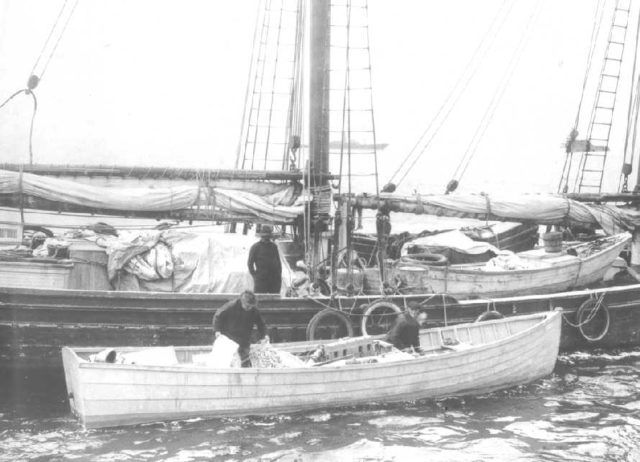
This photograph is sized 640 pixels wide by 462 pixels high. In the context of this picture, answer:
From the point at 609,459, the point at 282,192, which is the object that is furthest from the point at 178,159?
the point at 609,459

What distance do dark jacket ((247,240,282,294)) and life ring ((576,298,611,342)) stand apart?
657 centimetres

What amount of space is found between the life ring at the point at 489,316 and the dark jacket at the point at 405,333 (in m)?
2.29

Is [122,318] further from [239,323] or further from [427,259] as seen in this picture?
[427,259]

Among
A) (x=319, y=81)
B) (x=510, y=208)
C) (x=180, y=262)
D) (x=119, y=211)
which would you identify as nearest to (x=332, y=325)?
(x=180, y=262)

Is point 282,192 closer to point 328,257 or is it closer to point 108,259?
point 328,257

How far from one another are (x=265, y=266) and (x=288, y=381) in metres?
2.60

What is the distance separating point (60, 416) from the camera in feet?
32.2

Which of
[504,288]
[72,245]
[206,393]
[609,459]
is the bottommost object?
[609,459]

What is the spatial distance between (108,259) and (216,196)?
229 cm

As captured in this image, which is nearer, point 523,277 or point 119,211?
point 119,211

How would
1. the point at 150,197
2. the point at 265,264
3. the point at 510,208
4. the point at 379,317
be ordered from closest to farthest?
1. the point at 265,264
2. the point at 150,197
3. the point at 379,317
4. the point at 510,208

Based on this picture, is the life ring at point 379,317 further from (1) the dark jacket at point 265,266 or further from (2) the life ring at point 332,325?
(1) the dark jacket at point 265,266

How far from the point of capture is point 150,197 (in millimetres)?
12156

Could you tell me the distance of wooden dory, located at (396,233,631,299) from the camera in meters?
13.5
